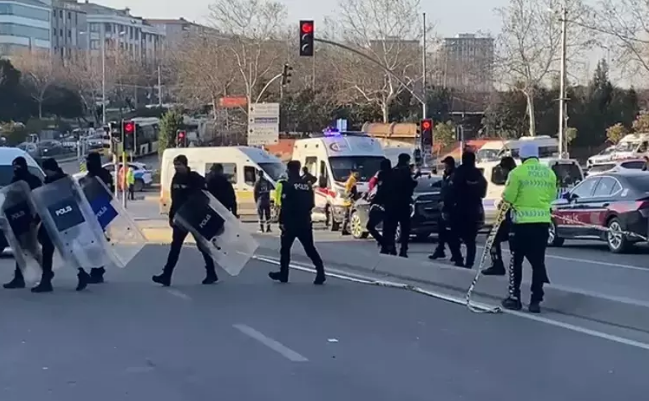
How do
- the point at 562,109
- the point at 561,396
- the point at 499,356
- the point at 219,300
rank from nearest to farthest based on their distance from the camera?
1. the point at 561,396
2. the point at 499,356
3. the point at 219,300
4. the point at 562,109

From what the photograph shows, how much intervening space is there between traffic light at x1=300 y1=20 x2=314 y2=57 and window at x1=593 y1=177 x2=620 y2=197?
16.0 metres

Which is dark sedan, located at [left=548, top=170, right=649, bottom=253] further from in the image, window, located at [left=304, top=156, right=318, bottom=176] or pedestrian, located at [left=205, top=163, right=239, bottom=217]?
window, located at [left=304, top=156, right=318, bottom=176]

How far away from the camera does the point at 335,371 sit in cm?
927

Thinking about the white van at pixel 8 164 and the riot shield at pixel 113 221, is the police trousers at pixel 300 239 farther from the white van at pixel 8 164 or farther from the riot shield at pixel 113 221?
the white van at pixel 8 164

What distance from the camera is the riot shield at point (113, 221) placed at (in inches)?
648

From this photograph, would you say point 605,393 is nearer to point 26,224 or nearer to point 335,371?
point 335,371

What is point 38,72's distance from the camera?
355 ft

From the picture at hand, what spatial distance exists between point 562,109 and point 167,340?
48.6m

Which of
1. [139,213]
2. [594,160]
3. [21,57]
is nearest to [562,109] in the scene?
[594,160]

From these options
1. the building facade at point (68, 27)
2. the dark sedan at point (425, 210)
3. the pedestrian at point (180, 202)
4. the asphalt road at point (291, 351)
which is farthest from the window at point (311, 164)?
the building facade at point (68, 27)

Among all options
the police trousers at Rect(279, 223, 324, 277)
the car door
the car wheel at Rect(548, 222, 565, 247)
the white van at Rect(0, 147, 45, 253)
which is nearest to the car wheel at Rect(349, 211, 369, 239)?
the car wheel at Rect(548, 222, 565, 247)

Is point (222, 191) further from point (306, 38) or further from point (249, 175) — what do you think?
point (306, 38)

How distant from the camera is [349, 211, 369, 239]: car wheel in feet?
88.3

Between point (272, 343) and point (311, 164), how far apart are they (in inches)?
865
